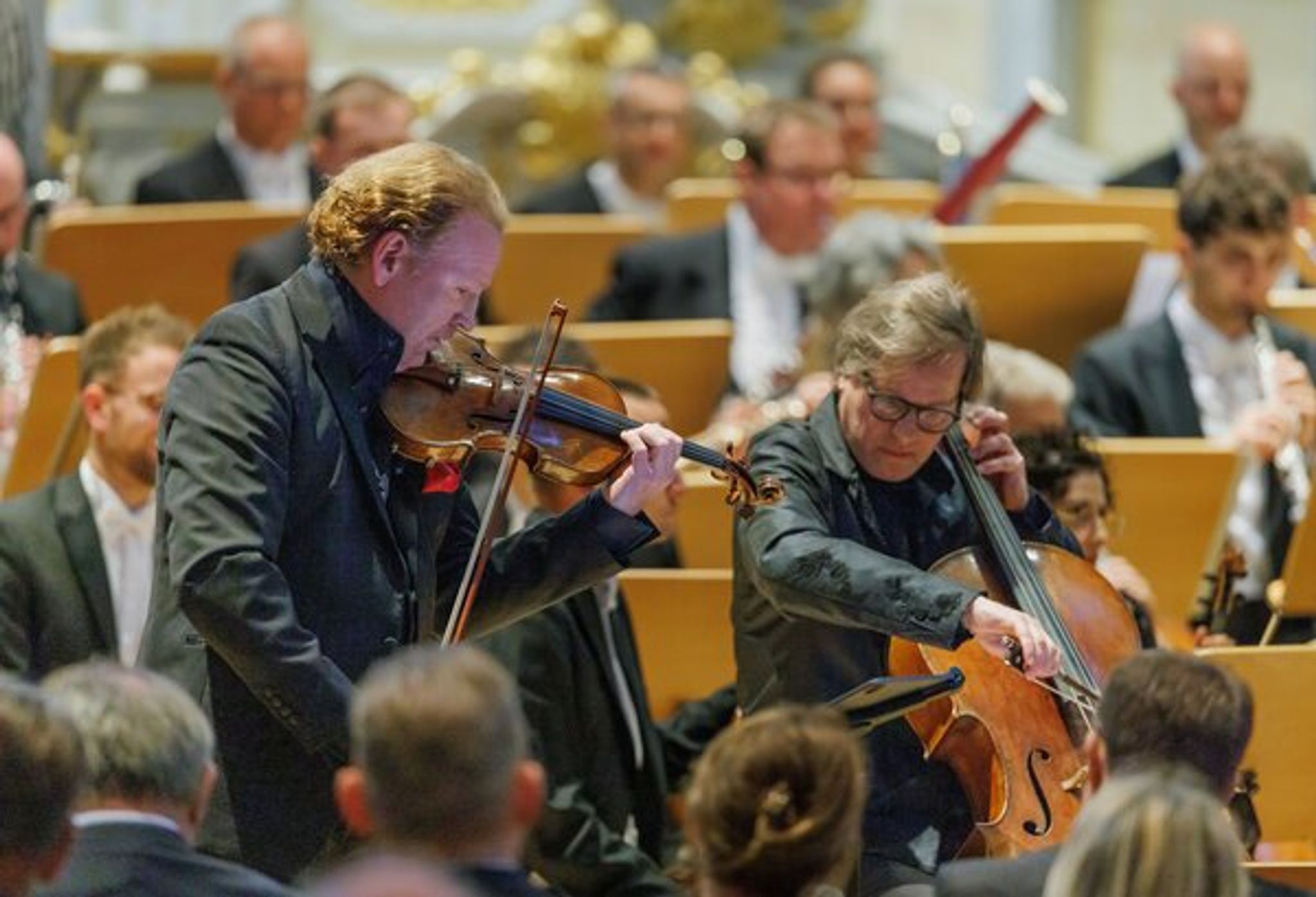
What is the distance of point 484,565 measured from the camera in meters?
4.25

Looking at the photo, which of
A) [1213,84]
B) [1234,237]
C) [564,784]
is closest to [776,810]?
[564,784]

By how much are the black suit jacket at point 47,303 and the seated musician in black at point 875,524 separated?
2528mm

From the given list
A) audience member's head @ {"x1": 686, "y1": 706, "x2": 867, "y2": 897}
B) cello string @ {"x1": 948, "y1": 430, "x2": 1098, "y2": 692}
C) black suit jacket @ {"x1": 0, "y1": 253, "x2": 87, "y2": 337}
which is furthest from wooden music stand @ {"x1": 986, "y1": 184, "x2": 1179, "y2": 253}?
audience member's head @ {"x1": 686, "y1": 706, "x2": 867, "y2": 897}

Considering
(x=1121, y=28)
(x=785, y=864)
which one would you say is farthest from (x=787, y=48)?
(x=785, y=864)

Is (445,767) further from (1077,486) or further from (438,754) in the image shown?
(1077,486)

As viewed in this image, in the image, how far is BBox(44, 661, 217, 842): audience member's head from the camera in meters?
3.42

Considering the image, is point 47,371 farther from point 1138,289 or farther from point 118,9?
point 118,9

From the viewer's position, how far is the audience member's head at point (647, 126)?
332 inches

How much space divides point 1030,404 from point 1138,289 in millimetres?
1650

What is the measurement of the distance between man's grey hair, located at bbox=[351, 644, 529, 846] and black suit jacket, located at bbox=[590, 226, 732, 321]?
425cm

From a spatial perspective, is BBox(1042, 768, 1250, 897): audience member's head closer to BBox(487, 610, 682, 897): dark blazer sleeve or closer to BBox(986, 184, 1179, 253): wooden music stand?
BBox(487, 610, 682, 897): dark blazer sleeve

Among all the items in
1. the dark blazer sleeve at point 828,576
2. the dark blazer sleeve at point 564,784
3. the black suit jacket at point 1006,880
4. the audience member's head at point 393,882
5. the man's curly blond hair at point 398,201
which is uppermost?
the man's curly blond hair at point 398,201

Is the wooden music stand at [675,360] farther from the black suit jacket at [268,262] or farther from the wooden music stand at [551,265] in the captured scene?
the wooden music stand at [551,265]

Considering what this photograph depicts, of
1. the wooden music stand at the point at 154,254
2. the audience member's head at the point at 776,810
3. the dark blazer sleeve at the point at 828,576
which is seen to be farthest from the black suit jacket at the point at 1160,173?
the audience member's head at the point at 776,810
